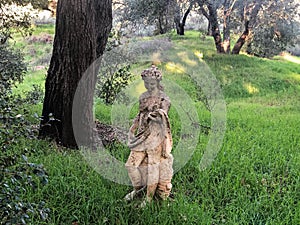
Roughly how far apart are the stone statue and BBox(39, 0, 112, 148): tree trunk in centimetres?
232

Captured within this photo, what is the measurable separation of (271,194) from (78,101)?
10.5 feet

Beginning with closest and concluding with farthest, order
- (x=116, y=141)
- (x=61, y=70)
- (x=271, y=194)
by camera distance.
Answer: (x=271, y=194) → (x=61, y=70) → (x=116, y=141)

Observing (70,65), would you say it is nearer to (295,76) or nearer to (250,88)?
(250,88)

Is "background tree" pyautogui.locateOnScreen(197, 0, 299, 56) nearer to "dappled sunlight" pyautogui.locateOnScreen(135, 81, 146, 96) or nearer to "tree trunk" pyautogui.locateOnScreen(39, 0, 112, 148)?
"tree trunk" pyautogui.locateOnScreen(39, 0, 112, 148)

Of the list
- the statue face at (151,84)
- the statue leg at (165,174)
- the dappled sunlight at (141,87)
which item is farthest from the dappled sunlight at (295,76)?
the statue face at (151,84)

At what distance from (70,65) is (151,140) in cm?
264

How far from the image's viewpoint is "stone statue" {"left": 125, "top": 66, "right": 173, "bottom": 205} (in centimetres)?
372

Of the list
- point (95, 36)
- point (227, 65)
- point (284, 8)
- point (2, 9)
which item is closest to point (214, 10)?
point (227, 65)

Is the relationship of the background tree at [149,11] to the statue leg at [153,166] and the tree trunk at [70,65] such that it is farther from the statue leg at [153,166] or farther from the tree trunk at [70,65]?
the statue leg at [153,166]

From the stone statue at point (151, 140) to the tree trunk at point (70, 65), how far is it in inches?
91.5

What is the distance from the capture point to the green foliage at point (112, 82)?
28.8 ft

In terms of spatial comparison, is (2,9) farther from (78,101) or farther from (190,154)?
(190,154)

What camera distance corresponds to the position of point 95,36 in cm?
618

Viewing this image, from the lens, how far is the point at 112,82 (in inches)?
349
